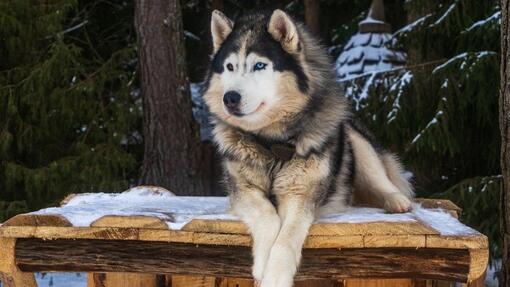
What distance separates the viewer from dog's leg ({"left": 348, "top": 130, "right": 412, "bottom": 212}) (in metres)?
3.09

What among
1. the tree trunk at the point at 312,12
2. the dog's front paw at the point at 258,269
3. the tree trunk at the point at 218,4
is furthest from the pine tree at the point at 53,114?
the dog's front paw at the point at 258,269

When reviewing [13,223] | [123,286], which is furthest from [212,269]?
[13,223]

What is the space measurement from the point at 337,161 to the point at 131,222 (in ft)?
3.17

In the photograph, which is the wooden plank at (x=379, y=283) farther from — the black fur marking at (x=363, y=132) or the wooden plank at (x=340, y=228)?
the black fur marking at (x=363, y=132)

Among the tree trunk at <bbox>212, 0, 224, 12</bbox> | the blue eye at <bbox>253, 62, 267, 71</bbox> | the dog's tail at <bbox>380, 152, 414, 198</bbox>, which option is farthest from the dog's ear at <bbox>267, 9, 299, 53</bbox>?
the tree trunk at <bbox>212, 0, 224, 12</bbox>

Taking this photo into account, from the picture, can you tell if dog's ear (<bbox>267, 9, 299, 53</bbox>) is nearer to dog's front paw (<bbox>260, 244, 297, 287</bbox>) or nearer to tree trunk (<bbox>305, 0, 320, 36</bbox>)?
dog's front paw (<bbox>260, 244, 297, 287</bbox>)

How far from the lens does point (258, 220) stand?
2484 mm

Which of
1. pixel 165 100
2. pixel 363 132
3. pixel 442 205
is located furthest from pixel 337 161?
pixel 165 100

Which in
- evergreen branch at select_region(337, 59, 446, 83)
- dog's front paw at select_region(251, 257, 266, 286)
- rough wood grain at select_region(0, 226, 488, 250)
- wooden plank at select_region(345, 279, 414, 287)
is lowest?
wooden plank at select_region(345, 279, 414, 287)

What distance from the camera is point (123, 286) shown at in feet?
9.52

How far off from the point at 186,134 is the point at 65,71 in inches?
58.6

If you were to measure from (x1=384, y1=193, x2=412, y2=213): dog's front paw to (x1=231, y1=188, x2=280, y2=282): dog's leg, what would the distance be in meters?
0.63

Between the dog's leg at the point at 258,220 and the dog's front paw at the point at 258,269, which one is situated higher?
the dog's leg at the point at 258,220

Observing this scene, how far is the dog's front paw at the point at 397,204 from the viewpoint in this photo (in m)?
2.88
